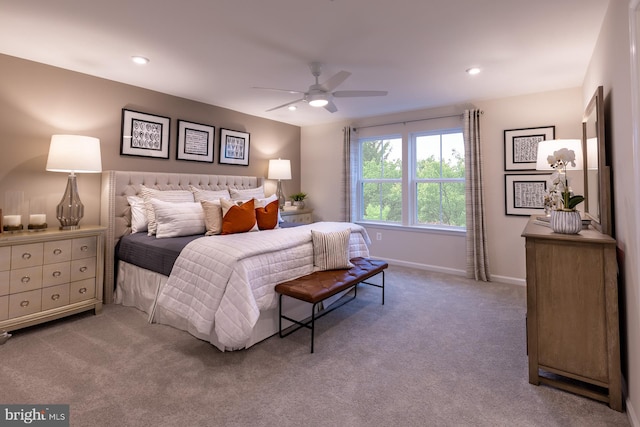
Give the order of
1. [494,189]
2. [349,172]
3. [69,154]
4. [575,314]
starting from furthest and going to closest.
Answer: [349,172] → [494,189] → [69,154] → [575,314]

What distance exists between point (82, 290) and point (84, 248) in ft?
1.31

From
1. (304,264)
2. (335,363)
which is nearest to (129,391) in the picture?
(335,363)

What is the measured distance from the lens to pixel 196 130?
430 centimetres

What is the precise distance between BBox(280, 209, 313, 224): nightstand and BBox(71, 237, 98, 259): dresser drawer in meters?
2.56

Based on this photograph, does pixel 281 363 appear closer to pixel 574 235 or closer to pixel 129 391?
pixel 129 391

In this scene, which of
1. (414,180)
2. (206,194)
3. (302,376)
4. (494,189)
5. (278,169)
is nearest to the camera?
(302,376)

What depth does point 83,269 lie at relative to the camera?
2953 mm

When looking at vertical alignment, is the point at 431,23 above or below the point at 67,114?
above

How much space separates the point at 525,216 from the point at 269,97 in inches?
146

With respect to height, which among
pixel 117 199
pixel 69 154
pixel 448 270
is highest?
pixel 69 154

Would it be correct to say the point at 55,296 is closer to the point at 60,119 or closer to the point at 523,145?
the point at 60,119

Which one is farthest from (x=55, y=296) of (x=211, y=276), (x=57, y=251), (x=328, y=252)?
(x=328, y=252)

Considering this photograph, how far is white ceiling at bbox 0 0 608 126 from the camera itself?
2.14 meters

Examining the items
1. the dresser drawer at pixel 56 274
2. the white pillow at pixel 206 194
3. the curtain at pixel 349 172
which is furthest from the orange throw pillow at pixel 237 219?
the curtain at pixel 349 172
